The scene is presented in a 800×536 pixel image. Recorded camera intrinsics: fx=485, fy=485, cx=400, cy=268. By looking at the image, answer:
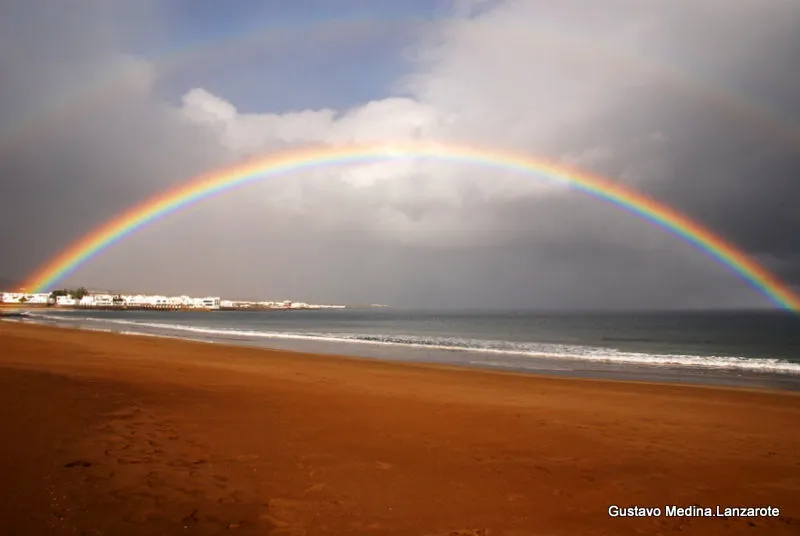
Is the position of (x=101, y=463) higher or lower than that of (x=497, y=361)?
higher

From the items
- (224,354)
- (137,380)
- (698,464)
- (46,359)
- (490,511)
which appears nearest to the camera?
(490,511)

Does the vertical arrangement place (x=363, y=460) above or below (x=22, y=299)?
above

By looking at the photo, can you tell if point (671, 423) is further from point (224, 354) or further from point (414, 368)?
point (224, 354)

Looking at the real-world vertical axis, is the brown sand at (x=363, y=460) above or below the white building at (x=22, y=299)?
above

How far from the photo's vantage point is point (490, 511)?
→ 4980 mm

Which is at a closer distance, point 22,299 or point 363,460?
point 363,460

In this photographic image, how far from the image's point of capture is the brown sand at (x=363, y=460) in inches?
180

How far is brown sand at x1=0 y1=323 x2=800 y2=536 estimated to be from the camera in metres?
4.57

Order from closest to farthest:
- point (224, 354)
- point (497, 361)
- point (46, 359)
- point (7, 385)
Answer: point (7, 385), point (46, 359), point (224, 354), point (497, 361)

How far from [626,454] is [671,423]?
3525 mm

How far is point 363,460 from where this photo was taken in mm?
6500

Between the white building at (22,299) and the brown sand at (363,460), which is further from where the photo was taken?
the white building at (22,299)

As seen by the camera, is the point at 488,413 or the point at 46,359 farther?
the point at 46,359

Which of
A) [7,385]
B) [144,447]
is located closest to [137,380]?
[7,385]
